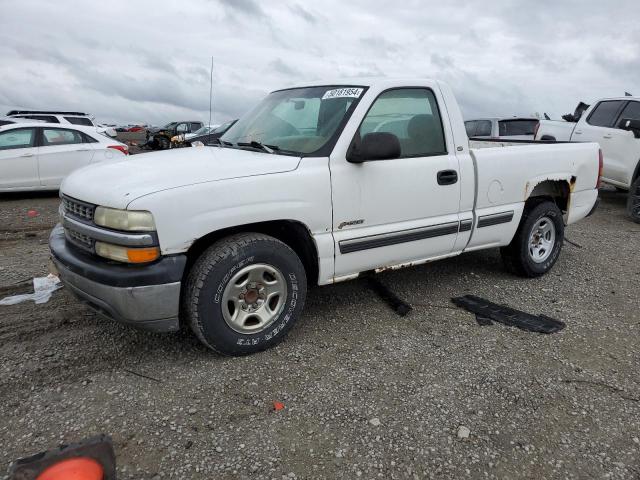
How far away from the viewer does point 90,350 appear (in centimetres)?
333

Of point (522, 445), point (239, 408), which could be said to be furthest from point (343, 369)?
point (522, 445)

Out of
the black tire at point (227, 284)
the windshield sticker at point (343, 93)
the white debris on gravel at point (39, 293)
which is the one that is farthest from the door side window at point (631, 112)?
the white debris on gravel at point (39, 293)

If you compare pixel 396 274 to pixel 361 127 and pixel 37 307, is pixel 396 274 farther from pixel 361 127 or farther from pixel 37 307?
pixel 37 307

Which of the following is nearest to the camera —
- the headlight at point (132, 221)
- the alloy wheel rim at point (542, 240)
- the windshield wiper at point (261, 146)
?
the headlight at point (132, 221)

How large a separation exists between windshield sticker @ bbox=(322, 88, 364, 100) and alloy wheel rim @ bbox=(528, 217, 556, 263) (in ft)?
7.93

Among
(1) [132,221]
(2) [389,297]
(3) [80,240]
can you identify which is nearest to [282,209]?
(1) [132,221]

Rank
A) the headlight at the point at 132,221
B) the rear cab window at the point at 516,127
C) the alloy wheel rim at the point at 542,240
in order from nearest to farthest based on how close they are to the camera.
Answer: the headlight at the point at 132,221
the alloy wheel rim at the point at 542,240
the rear cab window at the point at 516,127

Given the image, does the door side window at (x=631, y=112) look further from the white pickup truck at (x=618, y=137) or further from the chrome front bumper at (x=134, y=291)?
the chrome front bumper at (x=134, y=291)

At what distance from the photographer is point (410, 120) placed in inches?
153

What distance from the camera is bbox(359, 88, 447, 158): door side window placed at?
12.1 feet

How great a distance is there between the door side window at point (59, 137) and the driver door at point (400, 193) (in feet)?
25.8

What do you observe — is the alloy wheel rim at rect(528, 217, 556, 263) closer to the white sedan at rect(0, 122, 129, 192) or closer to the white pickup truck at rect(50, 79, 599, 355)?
the white pickup truck at rect(50, 79, 599, 355)

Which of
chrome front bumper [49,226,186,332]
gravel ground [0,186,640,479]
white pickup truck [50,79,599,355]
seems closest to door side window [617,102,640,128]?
white pickup truck [50,79,599,355]

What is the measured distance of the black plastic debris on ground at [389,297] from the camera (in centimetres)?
408
